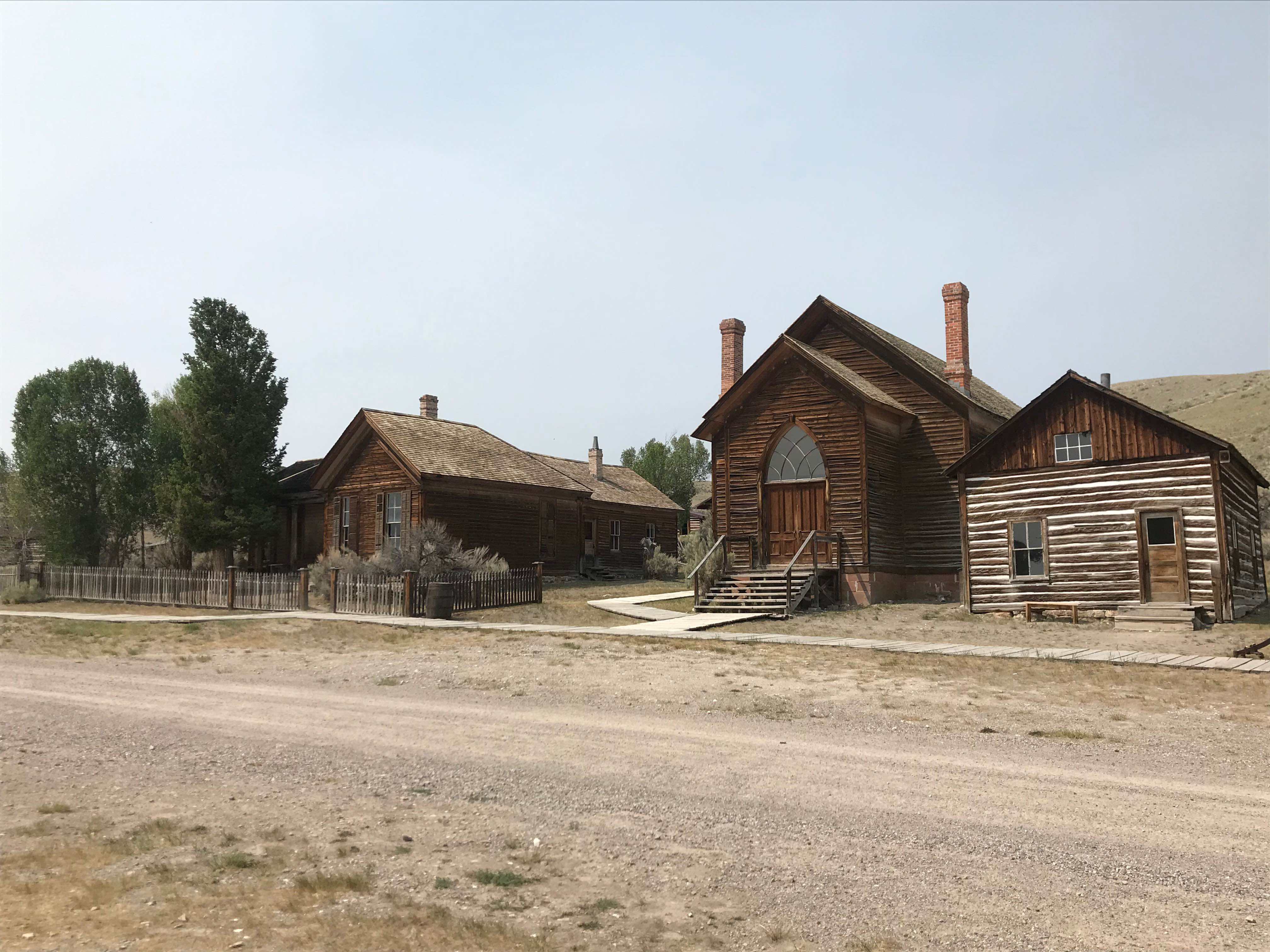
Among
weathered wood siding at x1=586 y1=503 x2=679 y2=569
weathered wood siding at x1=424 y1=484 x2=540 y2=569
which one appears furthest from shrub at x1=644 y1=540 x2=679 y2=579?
weathered wood siding at x1=424 y1=484 x2=540 y2=569

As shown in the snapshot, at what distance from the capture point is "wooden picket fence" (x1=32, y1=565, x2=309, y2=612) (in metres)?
27.9

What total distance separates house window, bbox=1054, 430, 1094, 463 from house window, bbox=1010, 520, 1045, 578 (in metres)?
1.68

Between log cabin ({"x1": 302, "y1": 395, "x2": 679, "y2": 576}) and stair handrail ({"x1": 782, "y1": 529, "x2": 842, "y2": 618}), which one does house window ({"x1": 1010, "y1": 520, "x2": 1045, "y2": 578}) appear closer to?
stair handrail ({"x1": 782, "y1": 529, "x2": 842, "y2": 618})

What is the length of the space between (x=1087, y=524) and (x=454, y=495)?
67.2 feet

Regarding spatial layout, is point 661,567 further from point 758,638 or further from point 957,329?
point 758,638

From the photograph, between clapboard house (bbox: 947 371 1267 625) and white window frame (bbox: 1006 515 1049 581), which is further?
white window frame (bbox: 1006 515 1049 581)

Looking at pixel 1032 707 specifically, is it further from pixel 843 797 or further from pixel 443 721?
pixel 443 721

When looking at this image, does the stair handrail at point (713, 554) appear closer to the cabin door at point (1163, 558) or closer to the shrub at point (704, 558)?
the shrub at point (704, 558)

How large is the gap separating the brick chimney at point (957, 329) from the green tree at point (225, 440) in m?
27.1

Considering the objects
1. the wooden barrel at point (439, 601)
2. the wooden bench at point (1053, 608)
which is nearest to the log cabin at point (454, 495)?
the wooden barrel at point (439, 601)

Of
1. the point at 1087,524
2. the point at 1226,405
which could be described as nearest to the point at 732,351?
the point at 1087,524

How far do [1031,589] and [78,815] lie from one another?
69.4ft

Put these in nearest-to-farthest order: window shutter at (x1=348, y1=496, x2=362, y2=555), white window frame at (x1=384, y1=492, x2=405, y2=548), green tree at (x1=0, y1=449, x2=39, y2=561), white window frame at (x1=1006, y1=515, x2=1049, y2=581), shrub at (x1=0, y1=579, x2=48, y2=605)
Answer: white window frame at (x1=1006, y1=515, x2=1049, y2=581), shrub at (x1=0, y1=579, x2=48, y2=605), white window frame at (x1=384, y1=492, x2=405, y2=548), window shutter at (x1=348, y1=496, x2=362, y2=555), green tree at (x1=0, y1=449, x2=39, y2=561)

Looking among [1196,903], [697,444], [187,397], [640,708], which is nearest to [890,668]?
[640,708]
